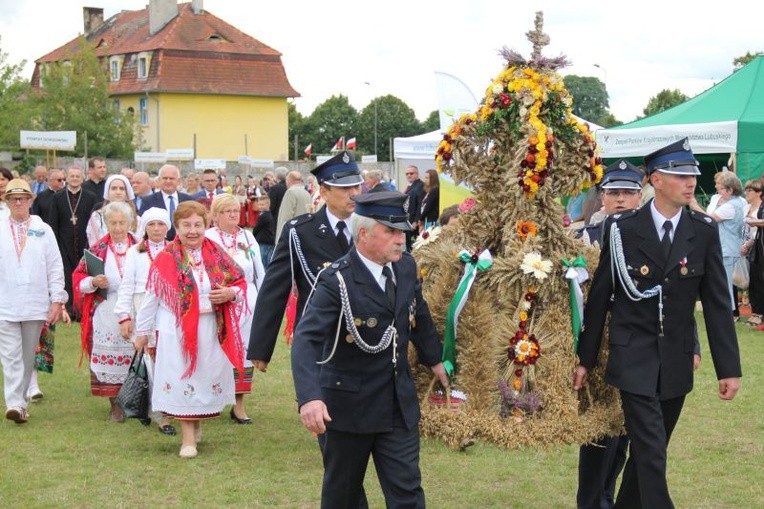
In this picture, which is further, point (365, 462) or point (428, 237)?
point (428, 237)

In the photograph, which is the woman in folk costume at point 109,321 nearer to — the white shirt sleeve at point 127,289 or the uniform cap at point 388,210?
the white shirt sleeve at point 127,289

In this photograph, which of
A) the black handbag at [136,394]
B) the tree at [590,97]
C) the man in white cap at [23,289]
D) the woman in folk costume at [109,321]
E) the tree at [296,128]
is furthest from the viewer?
the tree at [296,128]

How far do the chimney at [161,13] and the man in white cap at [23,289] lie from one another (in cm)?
6428

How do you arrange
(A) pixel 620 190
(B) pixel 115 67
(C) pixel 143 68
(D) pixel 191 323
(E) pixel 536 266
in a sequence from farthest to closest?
(B) pixel 115 67 → (C) pixel 143 68 → (D) pixel 191 323 → (A) pixel 620 190 → (E) pixel 536 266

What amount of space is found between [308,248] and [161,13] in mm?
68558

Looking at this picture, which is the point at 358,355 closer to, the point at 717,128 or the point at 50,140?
the point at 717,128

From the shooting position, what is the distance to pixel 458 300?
19.3ft

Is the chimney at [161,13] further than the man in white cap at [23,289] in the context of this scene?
Yes

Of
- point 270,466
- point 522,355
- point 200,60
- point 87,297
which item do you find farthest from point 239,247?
point 200,60

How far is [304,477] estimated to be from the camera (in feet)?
24.0

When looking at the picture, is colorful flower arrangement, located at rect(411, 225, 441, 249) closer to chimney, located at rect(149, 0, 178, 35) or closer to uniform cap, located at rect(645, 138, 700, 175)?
uniform cap, located at rect(645, 138, 700, 175)

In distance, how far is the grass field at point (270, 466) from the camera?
6.80m

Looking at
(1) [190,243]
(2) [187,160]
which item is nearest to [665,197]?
(1) [190,243]

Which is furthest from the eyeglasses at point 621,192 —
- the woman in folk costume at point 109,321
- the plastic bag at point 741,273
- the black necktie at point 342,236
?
the plastic bag at point 741,273
